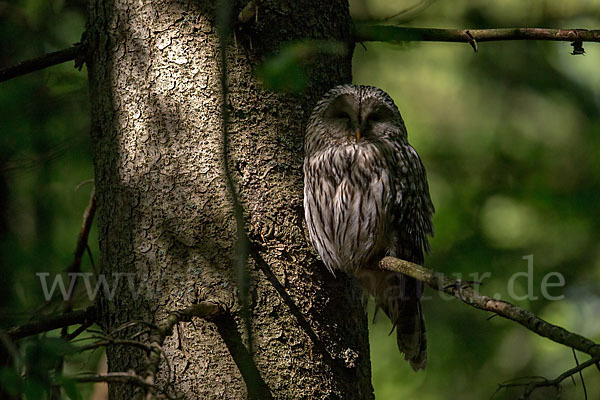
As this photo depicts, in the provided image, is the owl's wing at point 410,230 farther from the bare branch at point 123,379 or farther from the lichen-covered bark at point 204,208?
the bare branch at point 123,379

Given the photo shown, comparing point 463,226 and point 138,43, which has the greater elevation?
point 463,226

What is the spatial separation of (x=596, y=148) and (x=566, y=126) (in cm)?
130

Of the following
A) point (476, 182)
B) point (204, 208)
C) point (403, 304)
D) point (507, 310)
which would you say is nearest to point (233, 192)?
point (204, 208)

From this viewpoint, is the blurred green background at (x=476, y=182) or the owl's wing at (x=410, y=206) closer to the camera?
the owl's wing at (x=410, y=206)

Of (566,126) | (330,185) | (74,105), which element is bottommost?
(330,185)

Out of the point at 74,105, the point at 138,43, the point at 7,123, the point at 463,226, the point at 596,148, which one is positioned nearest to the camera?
the point at 138,43

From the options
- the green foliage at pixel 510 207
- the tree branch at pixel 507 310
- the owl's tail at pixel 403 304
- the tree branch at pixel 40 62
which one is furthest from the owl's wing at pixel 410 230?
the green foliage at pixel 510 207

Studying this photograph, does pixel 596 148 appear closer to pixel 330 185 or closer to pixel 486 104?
pixel 486 104

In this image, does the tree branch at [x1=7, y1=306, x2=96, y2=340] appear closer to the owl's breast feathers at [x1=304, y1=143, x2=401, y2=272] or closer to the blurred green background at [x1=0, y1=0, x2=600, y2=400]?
the owl's breast feathers at [x1=304, y1=143, x2=401, y2=272]

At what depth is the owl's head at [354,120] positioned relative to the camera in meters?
2.92

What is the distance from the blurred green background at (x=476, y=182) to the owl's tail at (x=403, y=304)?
1830mm

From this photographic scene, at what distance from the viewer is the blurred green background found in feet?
14.4

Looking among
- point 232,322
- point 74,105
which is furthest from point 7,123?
point 232,322

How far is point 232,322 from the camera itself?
226cm
